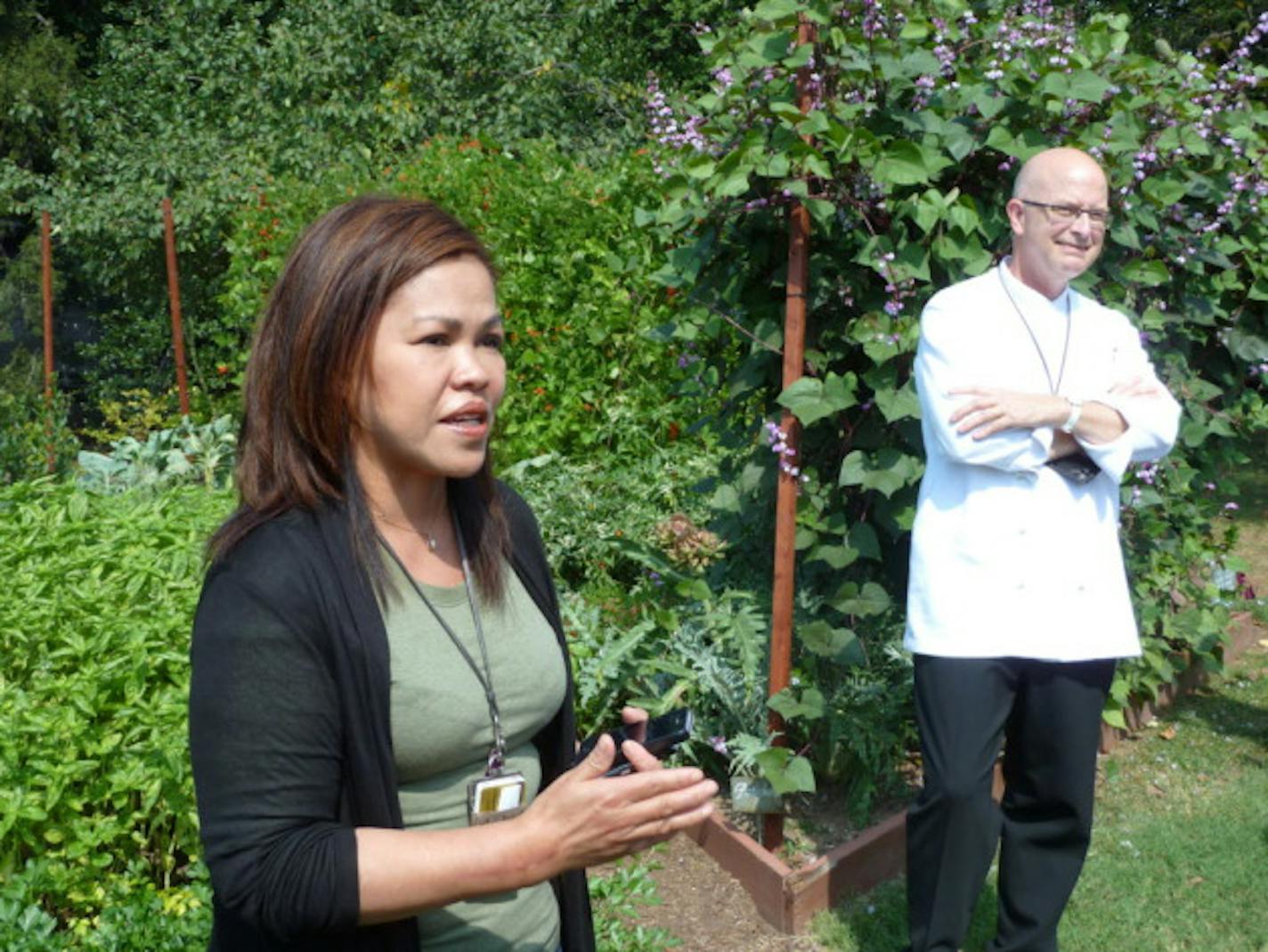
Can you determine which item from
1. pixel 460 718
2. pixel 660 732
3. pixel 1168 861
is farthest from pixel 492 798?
pixel 1168 861

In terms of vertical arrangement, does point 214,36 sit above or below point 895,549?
above

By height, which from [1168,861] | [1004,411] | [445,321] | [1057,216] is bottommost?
[1168,861]

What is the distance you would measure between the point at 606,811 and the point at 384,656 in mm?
320

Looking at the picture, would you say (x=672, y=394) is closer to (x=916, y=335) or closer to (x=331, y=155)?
(x=916, y=335)

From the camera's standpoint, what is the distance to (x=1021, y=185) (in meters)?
3.34

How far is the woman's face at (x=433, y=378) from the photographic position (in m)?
1.66

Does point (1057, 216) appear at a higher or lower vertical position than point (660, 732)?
higher

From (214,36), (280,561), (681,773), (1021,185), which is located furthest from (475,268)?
(214,36)

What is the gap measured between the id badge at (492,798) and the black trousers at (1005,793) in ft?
5.82

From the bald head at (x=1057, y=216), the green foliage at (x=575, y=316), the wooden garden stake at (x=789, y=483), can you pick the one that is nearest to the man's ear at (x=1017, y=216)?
the bald head at (x=1057, y=216)

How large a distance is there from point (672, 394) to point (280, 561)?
489cm

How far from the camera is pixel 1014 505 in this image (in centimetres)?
320

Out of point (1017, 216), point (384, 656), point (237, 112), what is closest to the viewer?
point (384, 656)

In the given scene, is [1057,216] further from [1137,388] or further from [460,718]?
[460,718]
